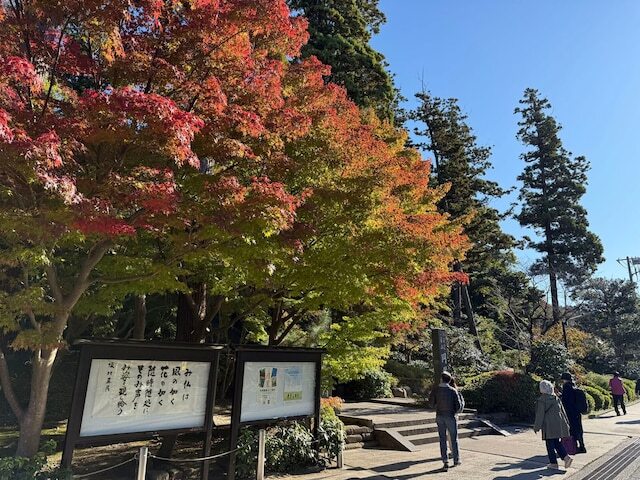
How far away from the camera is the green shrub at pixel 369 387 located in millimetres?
18047

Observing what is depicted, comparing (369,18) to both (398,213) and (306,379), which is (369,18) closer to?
(398,213)

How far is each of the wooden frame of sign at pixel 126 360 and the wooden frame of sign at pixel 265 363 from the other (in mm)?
449

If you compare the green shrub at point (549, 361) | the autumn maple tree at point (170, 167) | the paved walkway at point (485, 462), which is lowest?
the paved walkway at point (485, 462)

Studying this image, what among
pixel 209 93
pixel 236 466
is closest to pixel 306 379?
pixel 236 466

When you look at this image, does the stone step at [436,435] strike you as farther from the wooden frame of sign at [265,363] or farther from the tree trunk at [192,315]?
the tree trunk at [192,315]

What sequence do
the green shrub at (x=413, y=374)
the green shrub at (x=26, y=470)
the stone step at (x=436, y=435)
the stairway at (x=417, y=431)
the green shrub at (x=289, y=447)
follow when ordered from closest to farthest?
the green shrub at (x=26, y=470), the green shrub at (x=289, y=447), the stairway at (x=417, y=431), the stone step at (x=436, y=435), the green shrub at (x=413, y=374)

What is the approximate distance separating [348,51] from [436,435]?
17.9 m

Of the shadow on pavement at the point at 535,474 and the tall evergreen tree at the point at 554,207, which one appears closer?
the shadow on pavement at the point at 535,474

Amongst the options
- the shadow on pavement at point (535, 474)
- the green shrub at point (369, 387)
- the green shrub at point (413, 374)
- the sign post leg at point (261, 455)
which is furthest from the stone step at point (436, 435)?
the green shrub at point (413, 374)

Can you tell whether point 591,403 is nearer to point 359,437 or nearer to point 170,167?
point 359,437

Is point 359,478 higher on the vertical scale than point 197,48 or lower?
lower

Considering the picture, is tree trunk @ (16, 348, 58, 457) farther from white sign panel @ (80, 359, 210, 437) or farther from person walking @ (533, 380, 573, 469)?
person walking @ (533, 380, 573, 469)

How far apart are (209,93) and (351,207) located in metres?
3.10

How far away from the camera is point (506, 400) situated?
15414mm
